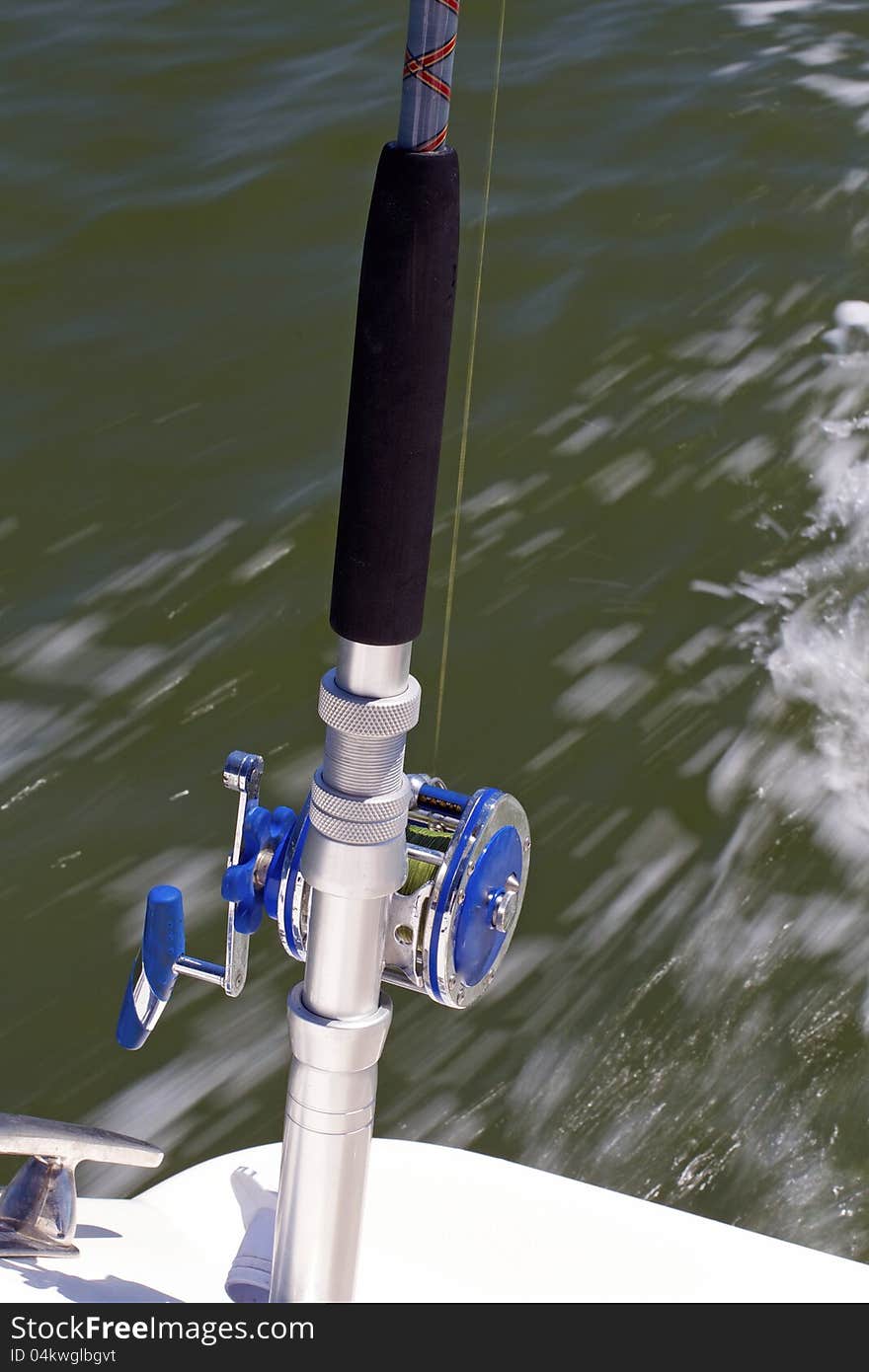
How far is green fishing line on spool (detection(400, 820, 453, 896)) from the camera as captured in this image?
132 cm

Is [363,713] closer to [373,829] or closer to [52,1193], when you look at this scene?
[373,829]

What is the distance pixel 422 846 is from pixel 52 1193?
445 mm

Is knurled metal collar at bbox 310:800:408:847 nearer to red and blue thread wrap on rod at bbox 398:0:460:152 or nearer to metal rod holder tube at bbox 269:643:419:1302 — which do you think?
metal rod holder tube at bbox 269:643:419:1302

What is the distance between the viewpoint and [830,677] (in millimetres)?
3867

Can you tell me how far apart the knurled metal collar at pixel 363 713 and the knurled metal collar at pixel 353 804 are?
0.05 m

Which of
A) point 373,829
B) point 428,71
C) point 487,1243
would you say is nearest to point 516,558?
point 487,1243

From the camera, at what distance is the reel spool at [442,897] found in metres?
1.32

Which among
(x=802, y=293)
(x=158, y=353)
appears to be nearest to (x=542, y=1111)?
(x=158, y=353)

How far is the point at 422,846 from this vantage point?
4.40ft

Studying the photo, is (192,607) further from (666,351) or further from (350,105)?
(350,105)

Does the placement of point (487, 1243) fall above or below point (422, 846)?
below

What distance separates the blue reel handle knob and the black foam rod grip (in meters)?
0.31

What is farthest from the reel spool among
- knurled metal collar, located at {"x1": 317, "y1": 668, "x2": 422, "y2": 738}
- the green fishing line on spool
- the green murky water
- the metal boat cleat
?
the green murky water

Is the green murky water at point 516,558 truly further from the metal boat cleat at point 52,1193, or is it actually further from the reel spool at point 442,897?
the reel spool at point 442,897
